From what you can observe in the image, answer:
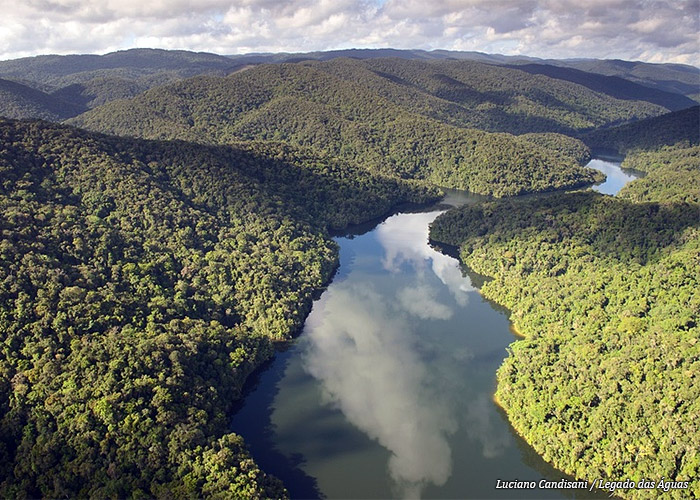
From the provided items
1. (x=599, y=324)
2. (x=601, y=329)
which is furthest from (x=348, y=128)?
(x=601, y=329)

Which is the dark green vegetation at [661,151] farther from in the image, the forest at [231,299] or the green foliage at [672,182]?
the forest at [231,299]

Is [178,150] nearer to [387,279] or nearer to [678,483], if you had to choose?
[387,279]

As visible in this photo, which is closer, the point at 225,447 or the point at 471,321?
the point at 225,447

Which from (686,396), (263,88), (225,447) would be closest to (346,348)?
(225,447)

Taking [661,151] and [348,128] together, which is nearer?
[348,128]

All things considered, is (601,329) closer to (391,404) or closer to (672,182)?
(391,404)
